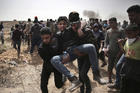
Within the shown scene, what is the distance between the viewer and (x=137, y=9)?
3451 millimetres

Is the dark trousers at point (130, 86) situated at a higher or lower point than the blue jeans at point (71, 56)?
lower

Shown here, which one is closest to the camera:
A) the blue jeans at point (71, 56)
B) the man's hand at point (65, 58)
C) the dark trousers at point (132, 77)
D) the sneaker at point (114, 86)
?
the dark trousers at point (132, 77)

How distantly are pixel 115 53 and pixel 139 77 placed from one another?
248 cm

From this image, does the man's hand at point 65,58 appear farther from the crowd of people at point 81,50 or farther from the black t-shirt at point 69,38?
the black t-shirt at point 69,38

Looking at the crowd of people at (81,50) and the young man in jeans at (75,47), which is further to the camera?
the young man in jeans at (75,47)

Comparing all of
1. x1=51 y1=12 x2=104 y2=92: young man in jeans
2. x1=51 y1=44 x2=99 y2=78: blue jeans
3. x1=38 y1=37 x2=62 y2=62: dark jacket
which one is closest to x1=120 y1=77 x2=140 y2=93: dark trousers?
x1=51 y1=12 x2=104 y2=92: young man in jeans

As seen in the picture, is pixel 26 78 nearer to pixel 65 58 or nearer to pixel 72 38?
pixel 65 58

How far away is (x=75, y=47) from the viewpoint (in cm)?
349

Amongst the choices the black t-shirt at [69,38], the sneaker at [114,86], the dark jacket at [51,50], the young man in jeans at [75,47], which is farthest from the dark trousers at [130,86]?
the sneaker at [114,86]

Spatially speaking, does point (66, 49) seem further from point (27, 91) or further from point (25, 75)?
point (25, 75)

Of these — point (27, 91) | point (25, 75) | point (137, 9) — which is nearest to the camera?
point (137, 9)

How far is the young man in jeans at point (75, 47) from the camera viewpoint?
11.2 ft

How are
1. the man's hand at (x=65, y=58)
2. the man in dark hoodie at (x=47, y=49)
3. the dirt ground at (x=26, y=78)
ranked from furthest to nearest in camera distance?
the dirt ground at (x=26, y=78) → the man in dark hoodie at (x=47, y=49) → the man's hand at (x=65, y=58)

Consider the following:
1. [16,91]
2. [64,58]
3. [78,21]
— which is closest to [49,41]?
[64,58]
